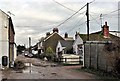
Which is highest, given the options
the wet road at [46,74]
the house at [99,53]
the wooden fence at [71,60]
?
the house at [99,53]

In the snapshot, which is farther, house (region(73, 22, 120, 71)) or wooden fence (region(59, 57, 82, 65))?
wooden fence (region(59, 57, 82, 65))

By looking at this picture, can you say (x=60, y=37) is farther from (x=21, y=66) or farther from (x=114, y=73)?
(x=114, y=73)

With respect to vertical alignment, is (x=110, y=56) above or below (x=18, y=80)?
above

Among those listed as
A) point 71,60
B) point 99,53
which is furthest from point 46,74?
point 71,60

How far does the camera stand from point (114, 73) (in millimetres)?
21234

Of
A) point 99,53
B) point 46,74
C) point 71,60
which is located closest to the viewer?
point 46,74

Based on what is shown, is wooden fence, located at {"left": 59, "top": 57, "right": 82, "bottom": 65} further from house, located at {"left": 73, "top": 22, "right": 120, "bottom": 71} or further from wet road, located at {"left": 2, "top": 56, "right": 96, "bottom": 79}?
wet road, located at {"left": 2, "top": 56, "right": 96, "bottom": 79}

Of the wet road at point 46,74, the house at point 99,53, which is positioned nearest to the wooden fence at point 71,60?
the house at point 99,53

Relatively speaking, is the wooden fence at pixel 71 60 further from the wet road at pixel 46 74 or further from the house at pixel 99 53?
the wet road at pixel 46 74

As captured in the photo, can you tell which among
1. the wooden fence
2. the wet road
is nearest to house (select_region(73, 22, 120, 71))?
the wet road

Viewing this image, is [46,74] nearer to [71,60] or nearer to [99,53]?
[99,53]

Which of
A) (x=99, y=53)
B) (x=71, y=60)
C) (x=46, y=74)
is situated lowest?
(x=46, y=74)

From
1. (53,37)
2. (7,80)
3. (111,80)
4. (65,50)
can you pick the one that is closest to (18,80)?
(7,80)

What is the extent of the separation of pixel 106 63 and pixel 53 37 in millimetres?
69373
